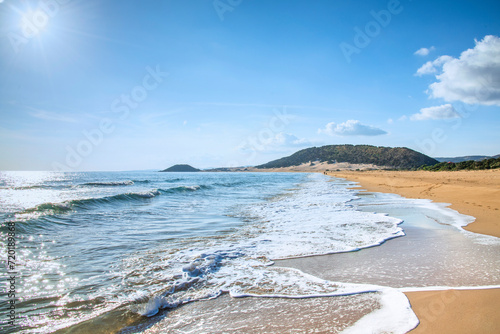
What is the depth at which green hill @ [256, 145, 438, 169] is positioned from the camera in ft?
390

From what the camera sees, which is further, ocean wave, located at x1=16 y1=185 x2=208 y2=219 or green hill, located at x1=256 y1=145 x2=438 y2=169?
green hill, located at x1=256 y1=145 x2=438 y2=169

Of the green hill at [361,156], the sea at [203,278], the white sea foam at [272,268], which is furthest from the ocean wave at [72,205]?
the green hill at [361,156]

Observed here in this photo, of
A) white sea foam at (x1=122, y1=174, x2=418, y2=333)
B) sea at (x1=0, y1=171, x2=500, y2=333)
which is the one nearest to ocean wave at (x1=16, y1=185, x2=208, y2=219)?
sea at (x1=0, y1=171, x2=500, y2=333)

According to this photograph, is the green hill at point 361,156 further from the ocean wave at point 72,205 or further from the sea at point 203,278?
the sea at point 203,278

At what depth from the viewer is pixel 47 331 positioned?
3268mm

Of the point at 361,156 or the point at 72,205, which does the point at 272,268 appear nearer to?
the point at 72,205

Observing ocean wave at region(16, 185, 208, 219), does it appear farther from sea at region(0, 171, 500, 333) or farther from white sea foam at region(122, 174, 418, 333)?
white sea foam at region(122, 174, 418, 333)

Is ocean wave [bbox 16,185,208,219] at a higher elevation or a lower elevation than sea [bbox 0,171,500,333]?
higher

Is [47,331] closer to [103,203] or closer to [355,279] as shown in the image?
[355,279]

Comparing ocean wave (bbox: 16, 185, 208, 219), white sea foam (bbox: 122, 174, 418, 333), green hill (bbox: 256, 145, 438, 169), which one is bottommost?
white sea foam (bbox: 122, 174, 418, 333)

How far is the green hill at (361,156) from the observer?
119 m

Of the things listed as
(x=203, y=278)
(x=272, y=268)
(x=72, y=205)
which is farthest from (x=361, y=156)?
(x=203, y=278)

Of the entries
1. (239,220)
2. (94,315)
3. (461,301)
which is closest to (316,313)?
(461,301)

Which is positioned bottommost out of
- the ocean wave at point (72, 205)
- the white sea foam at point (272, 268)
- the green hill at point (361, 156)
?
the white sea foam at point (272, 268)
